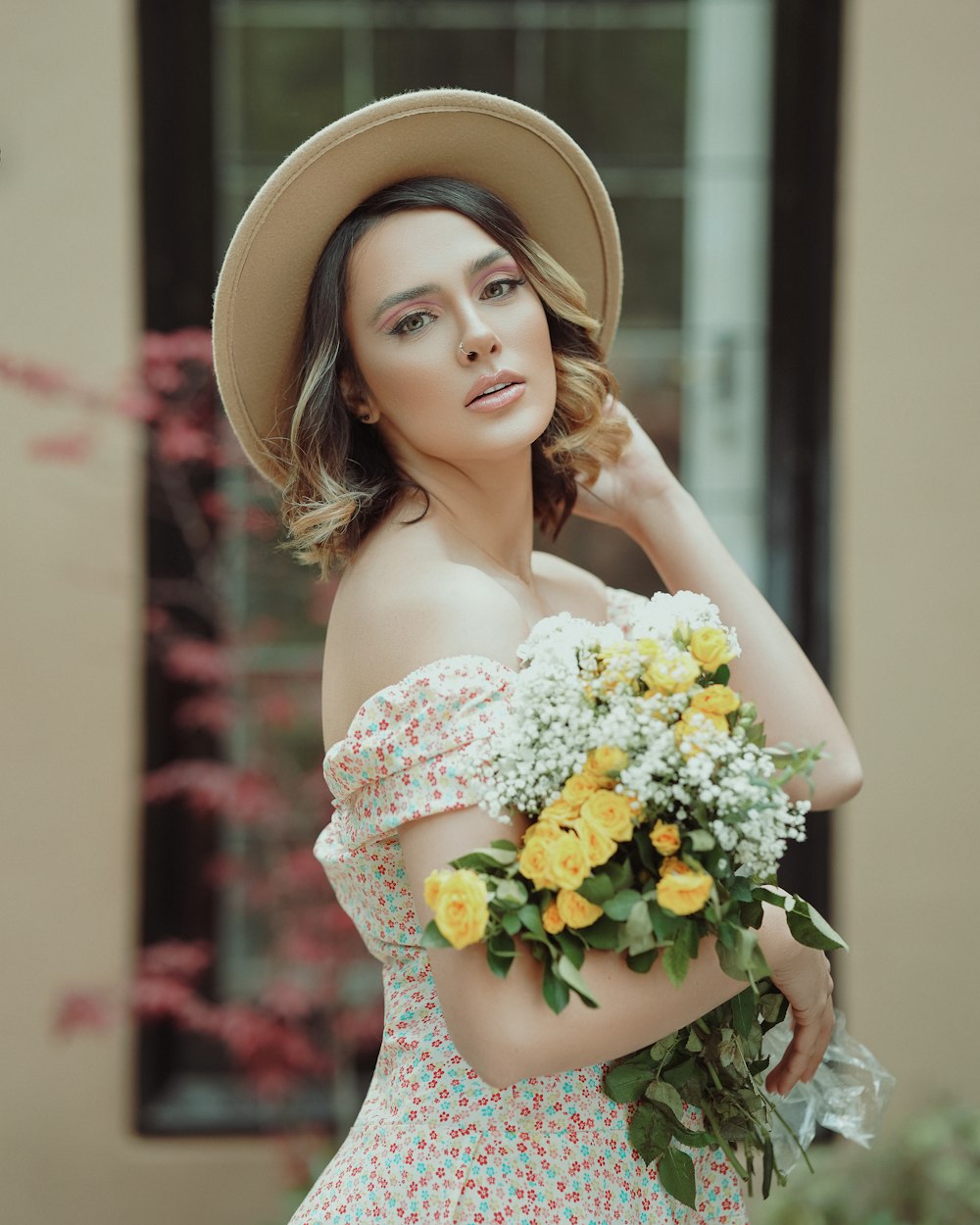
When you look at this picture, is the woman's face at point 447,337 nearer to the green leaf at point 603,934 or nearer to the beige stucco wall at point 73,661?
the green leaf at point 603,934

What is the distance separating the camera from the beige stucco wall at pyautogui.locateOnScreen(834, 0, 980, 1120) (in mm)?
3523

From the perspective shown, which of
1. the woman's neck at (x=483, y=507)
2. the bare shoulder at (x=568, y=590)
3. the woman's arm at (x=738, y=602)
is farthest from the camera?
the bare shoulder at (x=568, y=590)

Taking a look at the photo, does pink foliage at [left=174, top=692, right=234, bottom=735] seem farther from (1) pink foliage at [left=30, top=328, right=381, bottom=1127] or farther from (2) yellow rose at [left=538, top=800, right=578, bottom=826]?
(2) yellow rose at [left=538, top=800, right=578, bottom=826]

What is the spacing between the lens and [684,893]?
4.06ft

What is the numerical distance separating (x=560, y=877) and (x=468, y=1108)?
1.37ft

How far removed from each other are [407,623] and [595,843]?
32 centimetres

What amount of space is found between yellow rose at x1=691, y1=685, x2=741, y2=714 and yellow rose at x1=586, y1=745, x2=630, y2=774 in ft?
0.29

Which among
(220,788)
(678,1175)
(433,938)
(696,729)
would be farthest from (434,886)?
(220,788)

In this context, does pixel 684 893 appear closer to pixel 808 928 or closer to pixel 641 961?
pixel 641 961

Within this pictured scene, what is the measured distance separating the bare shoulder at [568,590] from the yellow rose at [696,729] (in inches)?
22.3

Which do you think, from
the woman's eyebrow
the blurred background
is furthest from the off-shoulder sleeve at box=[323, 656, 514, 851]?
the blurred background

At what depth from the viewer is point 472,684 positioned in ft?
Result: 4.41

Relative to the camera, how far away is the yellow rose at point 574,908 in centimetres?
125

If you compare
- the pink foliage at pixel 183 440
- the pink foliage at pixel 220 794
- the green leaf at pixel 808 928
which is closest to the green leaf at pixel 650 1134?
the green leaf at pixel 808 928
